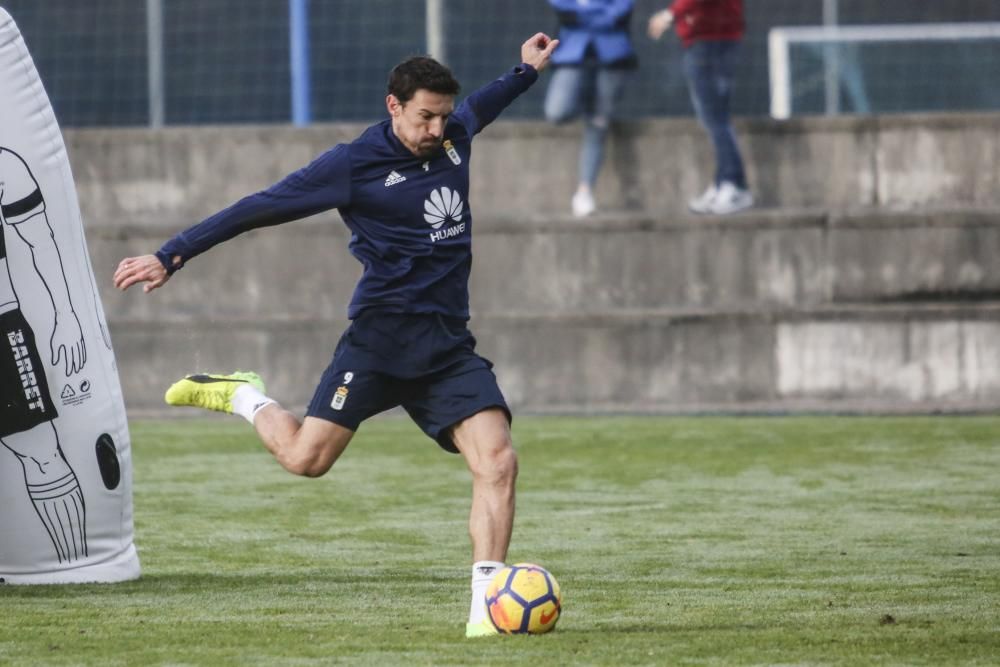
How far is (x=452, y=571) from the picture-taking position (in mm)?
7504

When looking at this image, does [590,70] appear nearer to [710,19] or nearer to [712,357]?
[710,19]

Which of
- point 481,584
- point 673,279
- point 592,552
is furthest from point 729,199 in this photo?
point 481,584

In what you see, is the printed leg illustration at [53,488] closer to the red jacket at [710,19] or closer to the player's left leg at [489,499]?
the player's left leg at [489,499]

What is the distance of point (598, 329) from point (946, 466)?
3.59 metres

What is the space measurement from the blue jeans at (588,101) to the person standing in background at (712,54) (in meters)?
0.50

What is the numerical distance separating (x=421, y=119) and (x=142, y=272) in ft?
3.40

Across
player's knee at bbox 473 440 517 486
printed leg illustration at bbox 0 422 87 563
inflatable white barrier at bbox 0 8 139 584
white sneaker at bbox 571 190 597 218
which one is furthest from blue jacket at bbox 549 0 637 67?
player's knee at bbox 473 440 517 486

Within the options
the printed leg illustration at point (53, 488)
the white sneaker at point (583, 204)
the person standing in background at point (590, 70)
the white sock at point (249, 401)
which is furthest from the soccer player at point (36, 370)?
the white sneaker at point (583, 204)

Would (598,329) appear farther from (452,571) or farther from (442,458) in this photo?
(452,571)

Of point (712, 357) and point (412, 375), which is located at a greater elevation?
point (412, 375)

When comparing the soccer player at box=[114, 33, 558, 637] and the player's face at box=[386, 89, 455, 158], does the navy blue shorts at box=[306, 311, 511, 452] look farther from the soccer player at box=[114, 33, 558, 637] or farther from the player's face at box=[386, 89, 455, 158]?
the player's face at box=[386, 89, 455, 158]

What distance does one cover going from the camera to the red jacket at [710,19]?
13.5m

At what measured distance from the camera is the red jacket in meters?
13.5

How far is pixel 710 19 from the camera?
1356cm
